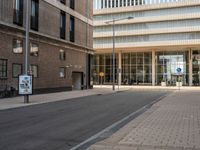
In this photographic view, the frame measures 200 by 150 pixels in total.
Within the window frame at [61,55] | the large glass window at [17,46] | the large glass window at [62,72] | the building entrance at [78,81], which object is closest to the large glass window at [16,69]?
the large glass window at [17,46]

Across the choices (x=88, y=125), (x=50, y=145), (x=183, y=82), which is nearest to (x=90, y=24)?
(x=183, y=82)

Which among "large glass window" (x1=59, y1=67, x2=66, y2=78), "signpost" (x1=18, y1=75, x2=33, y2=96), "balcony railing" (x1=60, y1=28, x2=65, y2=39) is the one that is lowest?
"signpost" (x1=18, y1=75, x2=33, y2=96)

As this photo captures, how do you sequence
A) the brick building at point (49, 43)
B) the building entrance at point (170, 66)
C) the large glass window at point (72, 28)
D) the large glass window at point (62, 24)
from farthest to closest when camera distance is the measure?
the building entrance at point (170, 66) < the large glass window at point (72, 28) < the large glass window at point (62, 24) < the brick building at point (49, 43)

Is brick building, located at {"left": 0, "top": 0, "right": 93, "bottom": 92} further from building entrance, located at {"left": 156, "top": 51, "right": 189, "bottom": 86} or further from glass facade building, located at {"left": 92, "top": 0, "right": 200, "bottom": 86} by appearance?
building entrance, located at {"left": 156, "top": 51, "right": 189, "bottom": 86}

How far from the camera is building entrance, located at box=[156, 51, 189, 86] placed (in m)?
66.7

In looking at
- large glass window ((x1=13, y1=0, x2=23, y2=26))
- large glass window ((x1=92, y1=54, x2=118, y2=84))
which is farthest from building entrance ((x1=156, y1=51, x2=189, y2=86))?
large glass window ((x1=13, y1=0, x2=23, y2=26))

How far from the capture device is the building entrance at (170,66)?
66.7 metres

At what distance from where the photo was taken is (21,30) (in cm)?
2848

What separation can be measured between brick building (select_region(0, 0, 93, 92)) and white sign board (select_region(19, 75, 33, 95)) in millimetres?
4635

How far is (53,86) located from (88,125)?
920 inches

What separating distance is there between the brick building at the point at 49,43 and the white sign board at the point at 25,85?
4635mm

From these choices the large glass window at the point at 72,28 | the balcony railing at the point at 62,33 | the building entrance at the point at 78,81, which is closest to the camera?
the balcony railing at the point at 62,33

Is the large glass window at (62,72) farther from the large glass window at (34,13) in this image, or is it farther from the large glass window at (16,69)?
the large glass window at (16,69)

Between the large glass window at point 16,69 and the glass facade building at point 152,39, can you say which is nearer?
the large glass window at point 16,69
